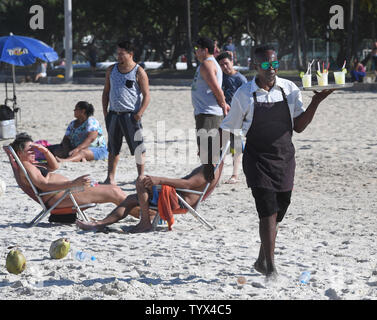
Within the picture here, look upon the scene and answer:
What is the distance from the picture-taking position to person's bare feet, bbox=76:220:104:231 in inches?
259

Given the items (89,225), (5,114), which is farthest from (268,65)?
(5,114)

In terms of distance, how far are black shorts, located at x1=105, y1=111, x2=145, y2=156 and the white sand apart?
60cm

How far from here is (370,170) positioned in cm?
951

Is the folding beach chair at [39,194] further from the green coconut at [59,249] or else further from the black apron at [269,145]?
the black apron at [269,145]

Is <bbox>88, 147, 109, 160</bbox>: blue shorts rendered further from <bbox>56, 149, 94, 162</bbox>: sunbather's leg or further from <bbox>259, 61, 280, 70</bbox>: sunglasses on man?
<bbox>259, 61, 280, 70</bbox>: sunglasses on man

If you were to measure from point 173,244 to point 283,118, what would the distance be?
5.73ft

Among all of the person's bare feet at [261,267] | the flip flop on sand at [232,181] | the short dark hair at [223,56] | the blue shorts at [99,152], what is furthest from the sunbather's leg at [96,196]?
the blue shorts at [99,152]

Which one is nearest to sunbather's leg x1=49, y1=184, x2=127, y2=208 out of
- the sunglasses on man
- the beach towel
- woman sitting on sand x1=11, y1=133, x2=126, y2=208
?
woman sitting on sand x1=11, y1=133, x2=126, y2=208

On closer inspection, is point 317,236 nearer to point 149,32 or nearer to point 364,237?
point 364,237

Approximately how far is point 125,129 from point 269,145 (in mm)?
3688

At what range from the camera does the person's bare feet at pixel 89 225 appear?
6574 millimetres

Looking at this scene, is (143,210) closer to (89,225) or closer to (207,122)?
(89,225)

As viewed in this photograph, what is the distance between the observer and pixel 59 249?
5621mm

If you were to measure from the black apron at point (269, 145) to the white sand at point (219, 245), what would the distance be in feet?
2.30
